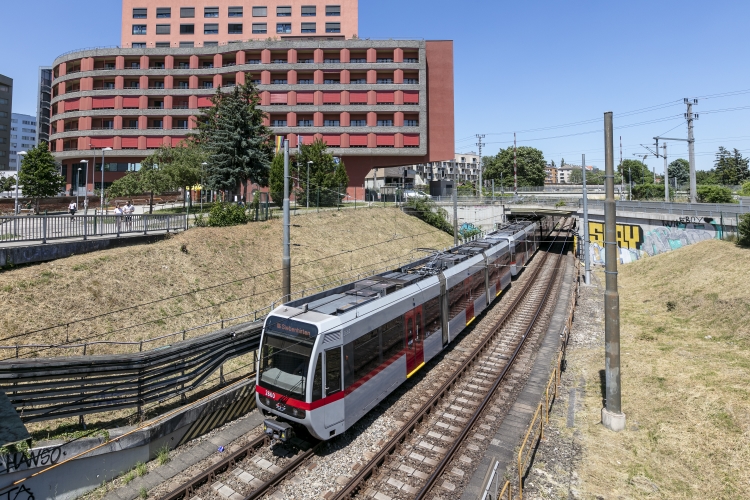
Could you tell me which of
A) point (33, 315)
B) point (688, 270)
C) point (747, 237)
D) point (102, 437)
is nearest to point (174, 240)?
point (33, 315)

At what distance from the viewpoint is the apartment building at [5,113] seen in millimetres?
78250

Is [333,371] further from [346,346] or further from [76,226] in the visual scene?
[76,226]

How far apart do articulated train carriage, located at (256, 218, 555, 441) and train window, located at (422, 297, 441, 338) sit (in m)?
→ 0.03

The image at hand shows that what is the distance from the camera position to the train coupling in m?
9.03

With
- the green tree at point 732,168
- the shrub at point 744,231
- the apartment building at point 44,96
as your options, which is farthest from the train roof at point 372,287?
the apartment building at point 44,96

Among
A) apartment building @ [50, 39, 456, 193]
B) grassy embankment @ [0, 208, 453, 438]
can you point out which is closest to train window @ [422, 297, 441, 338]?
grassy embankment @ [0, 208, 453, 438]

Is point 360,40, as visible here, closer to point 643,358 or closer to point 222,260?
point 222,260

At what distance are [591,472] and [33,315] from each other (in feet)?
53.8

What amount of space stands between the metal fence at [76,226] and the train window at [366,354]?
1291 centimetres

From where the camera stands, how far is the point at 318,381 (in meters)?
8.93

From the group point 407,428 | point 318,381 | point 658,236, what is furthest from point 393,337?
point 658,236

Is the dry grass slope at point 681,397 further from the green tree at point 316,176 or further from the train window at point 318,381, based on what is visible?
the green tree at point 316,176

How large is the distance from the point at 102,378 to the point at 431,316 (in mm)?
9189

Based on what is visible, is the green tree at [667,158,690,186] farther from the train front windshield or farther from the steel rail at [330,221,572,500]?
the train front windshield
